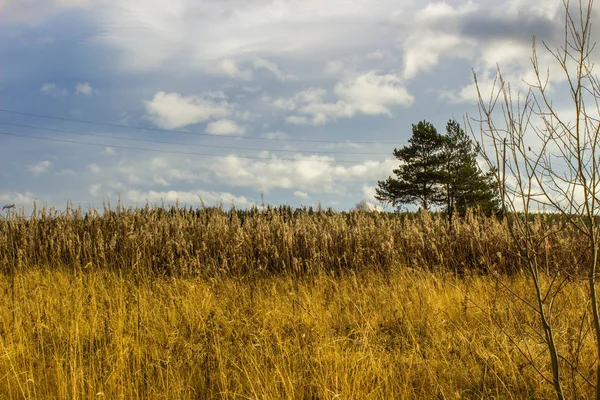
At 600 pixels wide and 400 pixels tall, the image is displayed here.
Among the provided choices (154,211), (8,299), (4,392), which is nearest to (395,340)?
(4,392)

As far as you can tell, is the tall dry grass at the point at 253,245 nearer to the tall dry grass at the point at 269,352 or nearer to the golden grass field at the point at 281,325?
the golden grass field at the point at 281,325

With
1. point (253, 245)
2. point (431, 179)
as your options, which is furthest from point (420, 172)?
point (253, 245)

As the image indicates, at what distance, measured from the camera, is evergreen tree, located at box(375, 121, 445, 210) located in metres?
34.0

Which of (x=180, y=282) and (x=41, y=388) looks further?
(x=180, y=282)

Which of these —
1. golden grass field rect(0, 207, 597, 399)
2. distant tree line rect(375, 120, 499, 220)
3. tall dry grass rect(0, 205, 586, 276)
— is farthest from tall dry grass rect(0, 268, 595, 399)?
distant tree line rect(375, 120, 499, 220)

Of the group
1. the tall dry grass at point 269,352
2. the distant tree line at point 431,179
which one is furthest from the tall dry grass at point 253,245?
the distant tree line at point 431,179

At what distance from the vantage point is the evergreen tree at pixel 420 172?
112 ft

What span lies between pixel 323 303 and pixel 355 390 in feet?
10.4

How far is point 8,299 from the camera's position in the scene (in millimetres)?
7195

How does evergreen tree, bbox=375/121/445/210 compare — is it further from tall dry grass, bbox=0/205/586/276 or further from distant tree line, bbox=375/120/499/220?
tall dry grass, bbox=0/205/586/276

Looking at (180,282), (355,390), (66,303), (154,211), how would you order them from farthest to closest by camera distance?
(154,211), (180,282), (66,303), (355,390)

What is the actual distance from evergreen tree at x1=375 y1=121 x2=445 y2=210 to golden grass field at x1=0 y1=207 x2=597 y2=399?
75.5ft

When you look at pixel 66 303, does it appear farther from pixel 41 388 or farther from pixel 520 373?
pixel 520 373

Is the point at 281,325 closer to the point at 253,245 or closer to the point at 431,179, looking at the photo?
the point at 253,245
